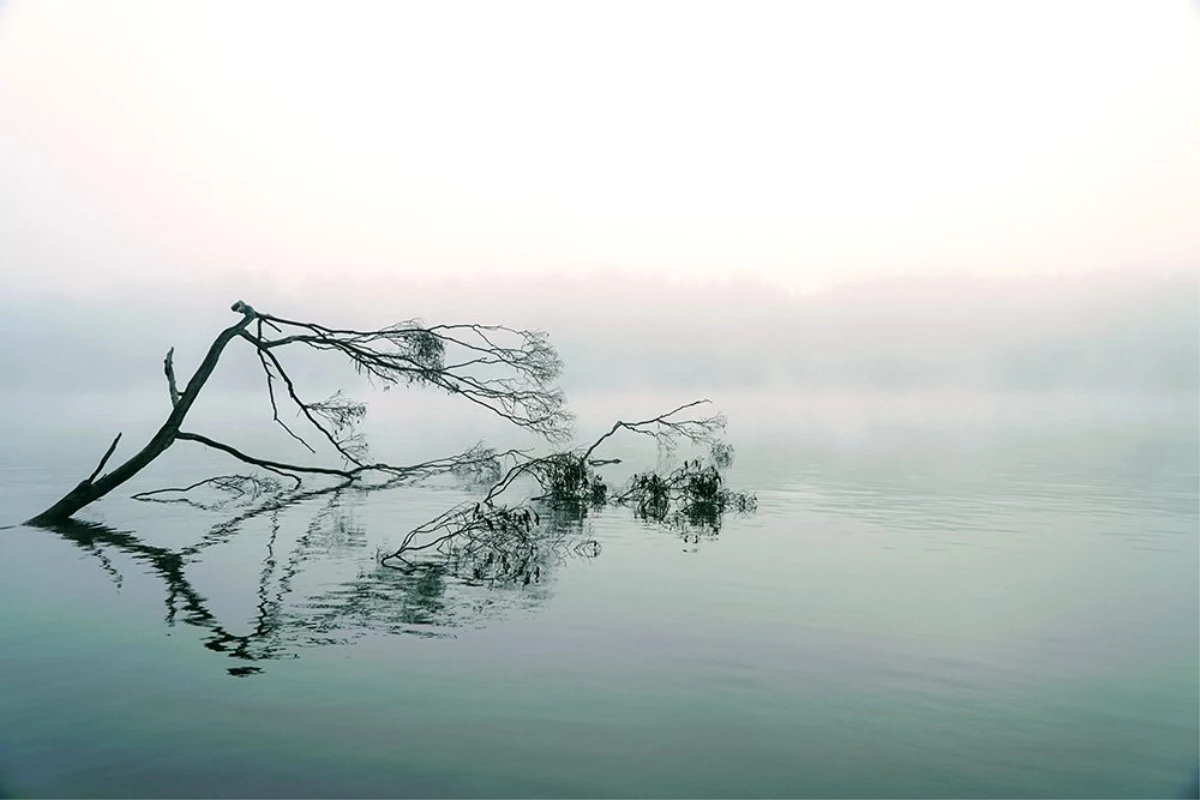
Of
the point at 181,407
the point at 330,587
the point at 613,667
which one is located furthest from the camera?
the point at 181,407

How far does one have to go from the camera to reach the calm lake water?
803 centimetres

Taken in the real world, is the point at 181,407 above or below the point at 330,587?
above

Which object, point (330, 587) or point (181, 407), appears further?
point (181, 407)

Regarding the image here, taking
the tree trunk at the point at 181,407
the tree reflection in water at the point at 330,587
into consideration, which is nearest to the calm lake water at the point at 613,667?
the tree reflection in water at the point at 330,587

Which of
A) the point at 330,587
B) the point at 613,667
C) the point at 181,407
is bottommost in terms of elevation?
the point at 613,667

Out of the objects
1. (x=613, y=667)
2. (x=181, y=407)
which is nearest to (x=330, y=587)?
(x=613, y=667)

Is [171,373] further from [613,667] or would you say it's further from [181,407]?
[613,667]

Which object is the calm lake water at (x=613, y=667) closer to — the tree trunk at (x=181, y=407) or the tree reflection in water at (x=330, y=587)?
the tree reflection in water at (x=330, y=587)

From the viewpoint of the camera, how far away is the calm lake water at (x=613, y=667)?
8.03 m

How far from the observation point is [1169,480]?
36062 millimetres

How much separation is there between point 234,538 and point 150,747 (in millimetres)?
12761

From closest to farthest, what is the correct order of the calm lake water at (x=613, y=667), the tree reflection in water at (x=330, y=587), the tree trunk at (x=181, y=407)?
the calm lake water at (x=613, y=667) → the tree reflection in water at (x=330, y=587) → the tree trunk at (x=181, y=407)

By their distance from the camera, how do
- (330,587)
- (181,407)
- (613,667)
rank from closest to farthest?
(613,667) < (330,587) < (181,407)

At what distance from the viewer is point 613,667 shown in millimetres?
10945
